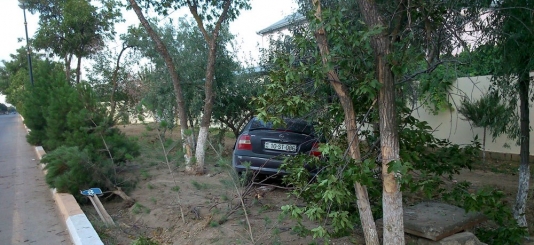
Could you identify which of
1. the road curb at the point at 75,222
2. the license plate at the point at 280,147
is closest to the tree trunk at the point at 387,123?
the road curb at the point at 75,222

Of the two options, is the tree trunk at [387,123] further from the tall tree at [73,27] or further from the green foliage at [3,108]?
the green foliage at [3,108]

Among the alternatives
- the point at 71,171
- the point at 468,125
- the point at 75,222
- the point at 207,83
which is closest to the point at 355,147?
the point at 75,222

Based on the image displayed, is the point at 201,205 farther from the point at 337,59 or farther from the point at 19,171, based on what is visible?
the point at 19,171

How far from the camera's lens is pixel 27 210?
295 inches

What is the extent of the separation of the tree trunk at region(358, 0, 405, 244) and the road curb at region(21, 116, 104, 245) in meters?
3.26

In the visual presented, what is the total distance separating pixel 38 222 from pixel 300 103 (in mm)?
4991

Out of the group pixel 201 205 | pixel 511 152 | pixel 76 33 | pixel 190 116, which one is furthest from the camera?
pixel 76 33

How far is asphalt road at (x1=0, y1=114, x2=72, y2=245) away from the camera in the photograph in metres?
5.98

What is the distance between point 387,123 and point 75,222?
437 centimetres

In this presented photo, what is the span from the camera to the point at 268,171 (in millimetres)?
7562

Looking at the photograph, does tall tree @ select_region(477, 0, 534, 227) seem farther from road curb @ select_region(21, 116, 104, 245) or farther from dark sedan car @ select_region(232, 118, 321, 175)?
road curb @ select_region(21, 116, 104, 245)

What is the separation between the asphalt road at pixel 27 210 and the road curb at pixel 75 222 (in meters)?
0.17

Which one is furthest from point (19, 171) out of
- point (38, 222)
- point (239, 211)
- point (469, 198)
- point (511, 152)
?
point (511, 152)

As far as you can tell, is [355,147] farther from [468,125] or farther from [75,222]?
[468,125]
